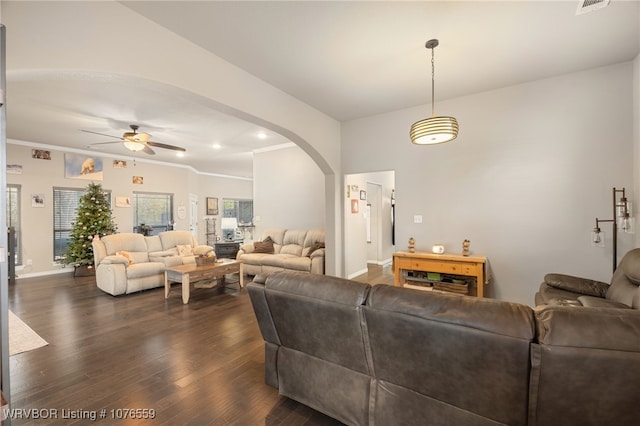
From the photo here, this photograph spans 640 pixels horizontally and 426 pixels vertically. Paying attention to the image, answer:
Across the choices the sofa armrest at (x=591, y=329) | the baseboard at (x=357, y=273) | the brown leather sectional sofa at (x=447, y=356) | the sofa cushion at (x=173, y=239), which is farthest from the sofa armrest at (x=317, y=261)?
the sofa armrest at (x=591, y=329)

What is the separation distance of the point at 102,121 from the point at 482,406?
6524 millimetres

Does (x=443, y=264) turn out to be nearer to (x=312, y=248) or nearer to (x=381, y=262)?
(x=312, y=248)

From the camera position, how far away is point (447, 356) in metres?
1.31

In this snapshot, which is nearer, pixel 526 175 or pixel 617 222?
pixel 617 222

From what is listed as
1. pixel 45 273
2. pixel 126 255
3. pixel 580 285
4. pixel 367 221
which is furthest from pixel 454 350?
pixel 45 273

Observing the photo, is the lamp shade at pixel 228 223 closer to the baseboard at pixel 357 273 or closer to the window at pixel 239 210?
the window at pixel 239 210

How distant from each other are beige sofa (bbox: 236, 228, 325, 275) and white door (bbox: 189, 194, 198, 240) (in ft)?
14.0

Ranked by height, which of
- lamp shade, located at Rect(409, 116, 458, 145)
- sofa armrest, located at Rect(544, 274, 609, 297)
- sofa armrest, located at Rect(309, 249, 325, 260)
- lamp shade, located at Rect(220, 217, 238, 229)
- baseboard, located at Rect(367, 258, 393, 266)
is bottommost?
baseboard, located at Rect(367, 258, 393, 266)

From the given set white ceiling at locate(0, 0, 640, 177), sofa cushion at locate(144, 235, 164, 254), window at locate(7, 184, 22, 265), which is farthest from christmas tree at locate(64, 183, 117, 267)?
white ceiling at locate(0, 0, 640, 177)

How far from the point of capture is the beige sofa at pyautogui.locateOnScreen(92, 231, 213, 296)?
4.79 m

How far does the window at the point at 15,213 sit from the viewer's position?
604 centimetres

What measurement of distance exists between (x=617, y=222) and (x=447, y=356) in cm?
325

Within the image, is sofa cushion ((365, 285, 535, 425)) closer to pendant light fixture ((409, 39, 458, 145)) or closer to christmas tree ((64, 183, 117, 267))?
pendant light fixture ((409, 39, 458, 145))

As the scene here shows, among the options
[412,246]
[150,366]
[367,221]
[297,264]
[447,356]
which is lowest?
[150,366]
